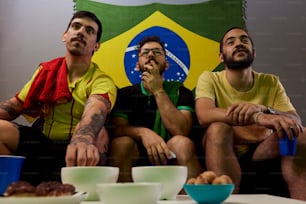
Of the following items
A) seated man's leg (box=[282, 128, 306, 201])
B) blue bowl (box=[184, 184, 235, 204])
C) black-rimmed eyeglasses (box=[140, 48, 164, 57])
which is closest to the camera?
blue bowl (box=[184, 184, 235, 204])

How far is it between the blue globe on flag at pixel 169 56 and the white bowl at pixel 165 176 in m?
0.93

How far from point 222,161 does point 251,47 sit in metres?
0.50

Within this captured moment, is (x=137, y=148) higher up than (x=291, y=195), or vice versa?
(x=137, y=148)

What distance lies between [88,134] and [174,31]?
0.61 meters

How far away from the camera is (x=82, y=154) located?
43.5 inches

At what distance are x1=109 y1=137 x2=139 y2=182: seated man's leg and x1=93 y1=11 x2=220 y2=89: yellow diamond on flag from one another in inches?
12.0

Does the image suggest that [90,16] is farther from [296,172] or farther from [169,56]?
[296,172]

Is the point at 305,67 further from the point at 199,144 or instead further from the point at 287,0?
the point at 199,144

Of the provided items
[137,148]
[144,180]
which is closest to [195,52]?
[137,148]

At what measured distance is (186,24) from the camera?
167 cm

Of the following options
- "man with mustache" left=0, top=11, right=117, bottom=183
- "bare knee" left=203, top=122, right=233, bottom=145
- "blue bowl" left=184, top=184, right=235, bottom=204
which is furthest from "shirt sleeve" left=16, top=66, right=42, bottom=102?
"blue bowl" left=184, top=184, right=235, bottom=204

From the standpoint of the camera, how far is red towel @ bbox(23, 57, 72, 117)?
146cm

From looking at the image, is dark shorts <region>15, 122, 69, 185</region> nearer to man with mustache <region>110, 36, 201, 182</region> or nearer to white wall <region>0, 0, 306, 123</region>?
man with mustache <region>110, 36, 201, 182</region>

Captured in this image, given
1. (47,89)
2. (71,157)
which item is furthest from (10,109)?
(71,157)
